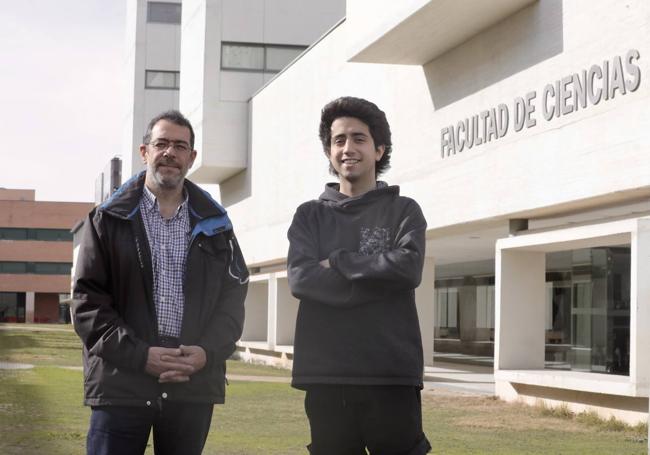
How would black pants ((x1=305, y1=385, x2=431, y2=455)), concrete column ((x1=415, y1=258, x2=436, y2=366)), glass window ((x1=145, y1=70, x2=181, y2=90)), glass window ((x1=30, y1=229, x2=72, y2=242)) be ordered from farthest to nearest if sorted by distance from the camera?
glass window ((x1=30, y1=229, x2=72, y2=242))
glass window ((x1=145, y1=70, x2=181, y2=90))
concrete column ((x1=415, y1=258, x2=436, y2=366))
black pants ((x1=305, y1=385, x2=431, y2=455))

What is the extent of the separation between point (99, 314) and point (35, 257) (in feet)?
324

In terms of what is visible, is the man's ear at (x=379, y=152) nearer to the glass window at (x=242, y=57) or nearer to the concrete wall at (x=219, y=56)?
the concrete wall at (x=219, y=56)

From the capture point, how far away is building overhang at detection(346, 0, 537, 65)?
17.1 m

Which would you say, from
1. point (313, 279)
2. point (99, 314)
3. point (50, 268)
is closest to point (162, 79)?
point (99, 314)

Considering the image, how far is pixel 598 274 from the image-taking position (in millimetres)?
19578

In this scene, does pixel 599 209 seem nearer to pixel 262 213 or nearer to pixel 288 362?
pixel 288 362

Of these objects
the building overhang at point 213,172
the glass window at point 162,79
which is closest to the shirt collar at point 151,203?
Answer: the building overhang at point 213,172

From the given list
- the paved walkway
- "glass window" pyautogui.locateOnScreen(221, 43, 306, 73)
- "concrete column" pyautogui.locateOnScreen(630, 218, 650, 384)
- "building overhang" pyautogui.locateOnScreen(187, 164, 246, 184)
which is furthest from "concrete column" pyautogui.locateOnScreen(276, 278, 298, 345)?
"concrete column" pyautogui.locateOnScreen(630, 218, 650, 384)

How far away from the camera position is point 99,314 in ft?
13.8

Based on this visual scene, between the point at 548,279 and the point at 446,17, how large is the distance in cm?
994

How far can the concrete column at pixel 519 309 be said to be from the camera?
1744 centimetres

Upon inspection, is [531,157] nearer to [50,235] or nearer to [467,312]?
[467,312]

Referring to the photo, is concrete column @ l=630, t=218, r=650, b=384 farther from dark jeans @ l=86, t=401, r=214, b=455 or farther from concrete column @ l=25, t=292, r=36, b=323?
concrete column @ l=25, t=292, r=36, b=323

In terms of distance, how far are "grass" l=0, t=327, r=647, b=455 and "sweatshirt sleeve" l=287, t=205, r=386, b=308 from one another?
21.3 feet
